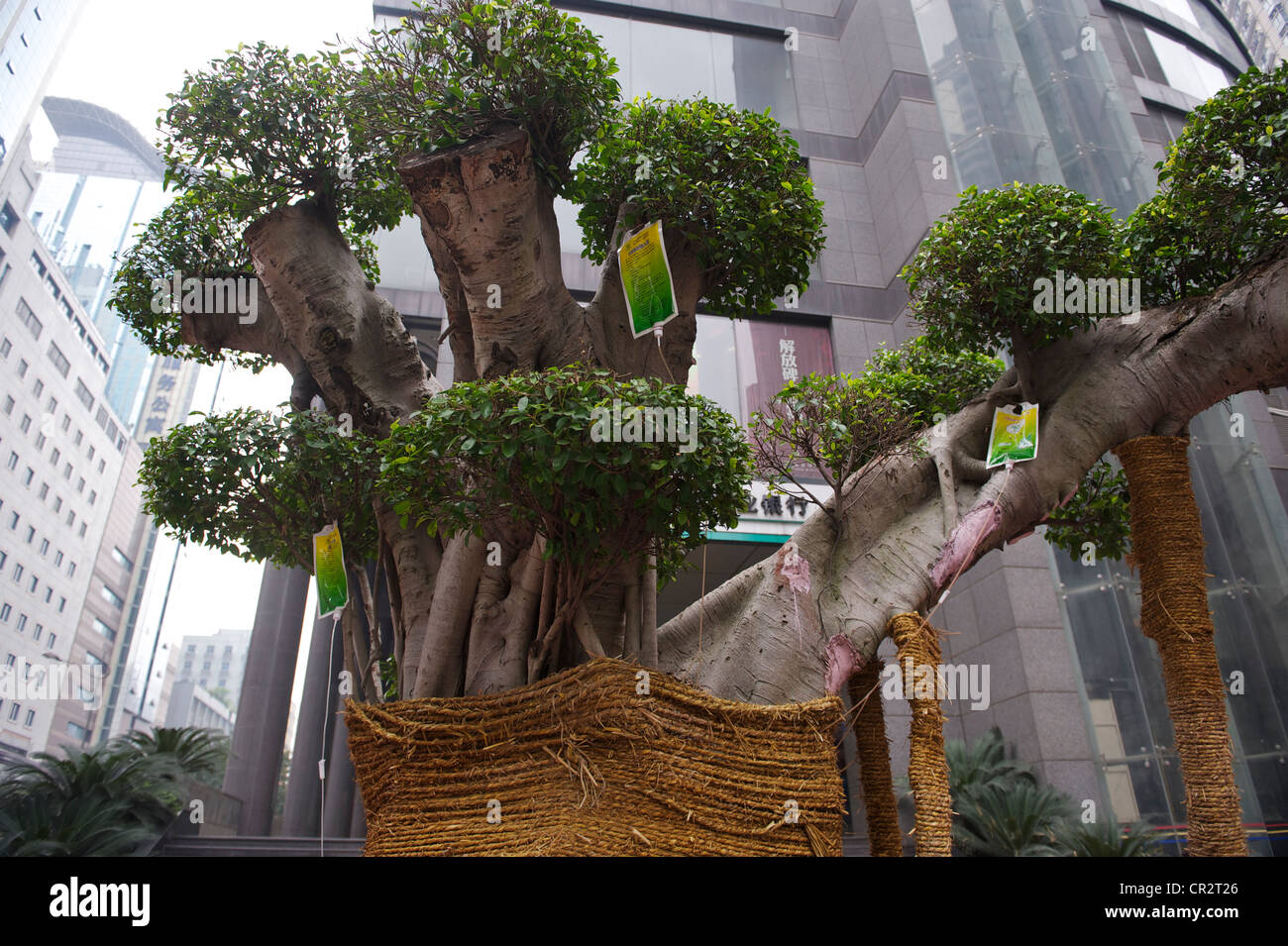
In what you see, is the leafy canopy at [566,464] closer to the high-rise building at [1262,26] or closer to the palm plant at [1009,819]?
the palm plant at [1009,819]

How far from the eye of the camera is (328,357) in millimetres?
4531

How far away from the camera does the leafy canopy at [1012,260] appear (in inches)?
188

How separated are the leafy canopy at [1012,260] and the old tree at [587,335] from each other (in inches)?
0.9

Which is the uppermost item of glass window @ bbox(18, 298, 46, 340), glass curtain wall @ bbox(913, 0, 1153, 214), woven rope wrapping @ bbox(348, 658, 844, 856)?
glass window @ bbox(18, 298, 46, 340)

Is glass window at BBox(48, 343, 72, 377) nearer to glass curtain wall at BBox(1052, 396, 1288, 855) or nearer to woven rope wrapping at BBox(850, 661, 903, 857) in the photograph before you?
glass curtain wall at BBox(1052, 396, 1288, 855)

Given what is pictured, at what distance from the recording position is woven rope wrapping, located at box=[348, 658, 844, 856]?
3203 millimetres

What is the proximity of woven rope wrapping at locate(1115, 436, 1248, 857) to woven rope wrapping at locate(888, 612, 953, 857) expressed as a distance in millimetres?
1495

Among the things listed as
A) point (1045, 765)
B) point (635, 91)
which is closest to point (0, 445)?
point (635, 91)

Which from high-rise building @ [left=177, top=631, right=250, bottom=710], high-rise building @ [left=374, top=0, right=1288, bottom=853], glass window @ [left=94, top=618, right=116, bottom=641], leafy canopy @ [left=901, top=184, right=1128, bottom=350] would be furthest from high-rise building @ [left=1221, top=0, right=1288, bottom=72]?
high-rise building @ [left=177, top=631, right=250, bottom=710]

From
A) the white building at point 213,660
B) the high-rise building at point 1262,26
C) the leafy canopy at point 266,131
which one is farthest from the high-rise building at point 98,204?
the high-rise building at point 1262,26

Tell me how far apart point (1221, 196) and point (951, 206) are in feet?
34.2

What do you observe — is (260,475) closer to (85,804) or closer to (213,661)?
(85,804)

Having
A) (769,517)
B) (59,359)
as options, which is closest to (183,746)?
(769,517)

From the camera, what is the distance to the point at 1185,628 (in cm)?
443
